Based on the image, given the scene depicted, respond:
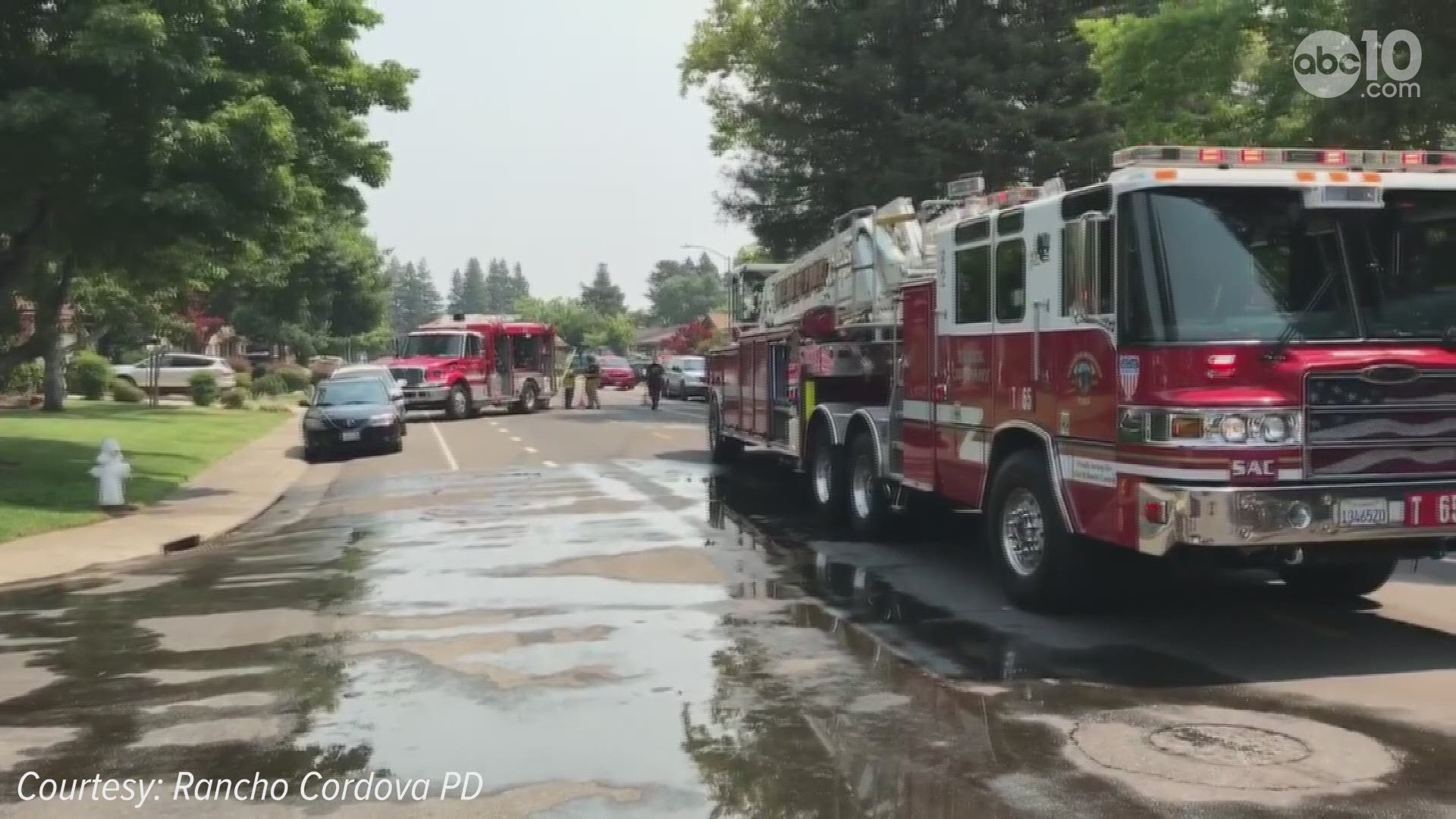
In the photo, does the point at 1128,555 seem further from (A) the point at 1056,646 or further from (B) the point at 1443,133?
(B) the point at 1443,133

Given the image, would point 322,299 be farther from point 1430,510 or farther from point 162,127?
point 1430,510

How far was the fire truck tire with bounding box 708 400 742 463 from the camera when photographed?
20.2 m

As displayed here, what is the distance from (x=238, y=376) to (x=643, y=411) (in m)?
19.1

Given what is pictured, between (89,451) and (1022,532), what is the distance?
17.5m

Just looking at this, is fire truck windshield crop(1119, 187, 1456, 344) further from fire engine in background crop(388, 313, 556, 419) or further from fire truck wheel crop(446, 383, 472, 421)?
fire truck wheel crop(446, 383, 472, 421)

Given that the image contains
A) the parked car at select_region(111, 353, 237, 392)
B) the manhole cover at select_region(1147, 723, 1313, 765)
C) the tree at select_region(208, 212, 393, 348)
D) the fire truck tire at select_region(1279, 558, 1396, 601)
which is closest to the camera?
the manhole cover at select_region(1147, 723, 1313, 765)

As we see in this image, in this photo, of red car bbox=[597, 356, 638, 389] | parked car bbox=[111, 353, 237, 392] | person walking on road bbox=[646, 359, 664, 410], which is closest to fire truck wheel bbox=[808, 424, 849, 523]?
person walking on road bbox=[646, 359, 664, 410]

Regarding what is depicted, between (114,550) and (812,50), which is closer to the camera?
(114,550)

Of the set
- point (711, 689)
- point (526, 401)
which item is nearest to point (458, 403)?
point (526, 401)

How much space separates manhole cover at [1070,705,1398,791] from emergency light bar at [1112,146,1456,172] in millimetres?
3092

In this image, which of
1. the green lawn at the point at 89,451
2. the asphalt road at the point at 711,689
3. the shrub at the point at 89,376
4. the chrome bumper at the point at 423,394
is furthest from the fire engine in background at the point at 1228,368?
the shrub at the point at 89,376

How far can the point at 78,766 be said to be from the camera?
18.6 feet

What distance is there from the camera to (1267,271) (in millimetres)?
7168

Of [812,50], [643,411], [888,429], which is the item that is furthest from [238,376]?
[888,429]
